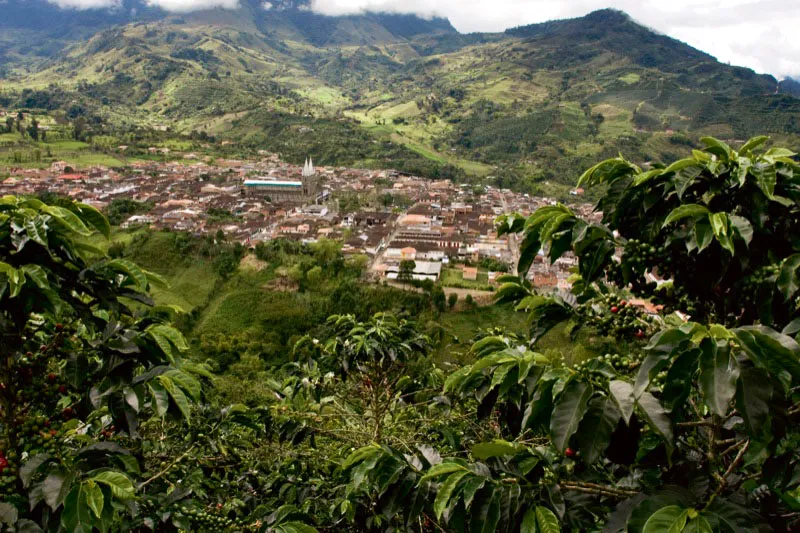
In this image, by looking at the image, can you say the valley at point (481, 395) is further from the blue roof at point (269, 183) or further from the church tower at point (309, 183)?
the blue roof at point (269, 183)

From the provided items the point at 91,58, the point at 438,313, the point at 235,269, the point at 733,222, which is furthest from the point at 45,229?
the point at 91,58

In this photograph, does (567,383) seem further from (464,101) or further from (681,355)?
(464,101)

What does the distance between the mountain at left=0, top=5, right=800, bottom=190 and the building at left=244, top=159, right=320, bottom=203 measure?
19308 mm

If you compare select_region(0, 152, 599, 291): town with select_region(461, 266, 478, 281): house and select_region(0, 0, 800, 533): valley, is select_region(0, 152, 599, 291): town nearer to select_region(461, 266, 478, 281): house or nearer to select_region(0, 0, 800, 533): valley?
select_region(461, 266, 478, 281): house

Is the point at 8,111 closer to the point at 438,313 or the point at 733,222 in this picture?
the point at 438,313

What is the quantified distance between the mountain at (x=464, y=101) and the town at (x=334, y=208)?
13.8 metres

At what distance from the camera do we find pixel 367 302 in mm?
22391

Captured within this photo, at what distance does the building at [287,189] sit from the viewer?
4744cm

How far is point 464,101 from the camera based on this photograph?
98.3 m

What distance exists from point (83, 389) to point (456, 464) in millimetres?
1514

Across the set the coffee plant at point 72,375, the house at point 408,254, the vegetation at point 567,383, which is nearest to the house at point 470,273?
the house at point 408,254

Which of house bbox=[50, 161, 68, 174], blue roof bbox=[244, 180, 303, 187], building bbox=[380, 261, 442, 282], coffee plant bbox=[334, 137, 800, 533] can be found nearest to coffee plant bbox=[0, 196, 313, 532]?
coffee plant bbox=[334, 137, 800, 533]

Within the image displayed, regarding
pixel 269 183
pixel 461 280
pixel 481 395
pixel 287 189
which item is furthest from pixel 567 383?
pixel 269 183

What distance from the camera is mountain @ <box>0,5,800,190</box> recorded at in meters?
70.6
